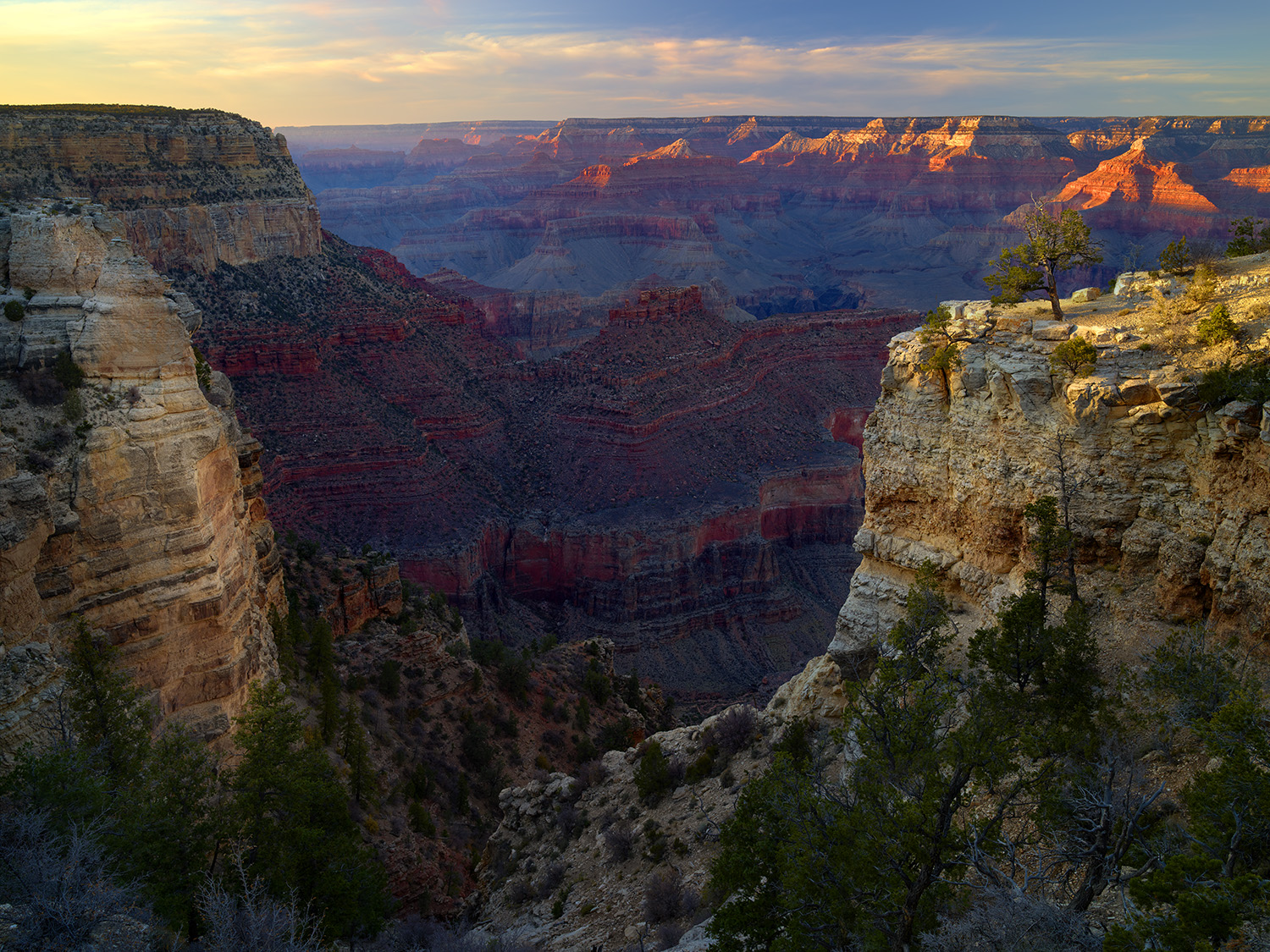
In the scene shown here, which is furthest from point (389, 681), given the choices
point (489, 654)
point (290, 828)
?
point (290, 828)

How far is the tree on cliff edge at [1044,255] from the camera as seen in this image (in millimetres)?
20406

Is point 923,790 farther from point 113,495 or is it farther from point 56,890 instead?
point 113,495

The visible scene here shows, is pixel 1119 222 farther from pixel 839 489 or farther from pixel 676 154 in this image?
pixel 839 489

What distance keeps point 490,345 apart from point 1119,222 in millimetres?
133008

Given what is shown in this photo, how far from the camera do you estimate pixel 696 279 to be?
148625 mm

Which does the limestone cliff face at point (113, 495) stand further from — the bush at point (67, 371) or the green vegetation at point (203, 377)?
the green vegetation at point (203, 377)

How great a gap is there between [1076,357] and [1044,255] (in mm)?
4966

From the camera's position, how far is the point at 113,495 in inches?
658

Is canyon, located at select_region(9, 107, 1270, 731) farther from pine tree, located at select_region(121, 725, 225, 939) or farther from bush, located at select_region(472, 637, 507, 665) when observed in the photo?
pine tree, located at select_region(121, 725, 225, 939)

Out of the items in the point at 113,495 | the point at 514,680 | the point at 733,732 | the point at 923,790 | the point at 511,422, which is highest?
the point at 113,495

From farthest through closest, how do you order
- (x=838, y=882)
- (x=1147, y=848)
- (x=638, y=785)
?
(x=638, y=785) < (x=838, y=882) < (x=1147, y=848)

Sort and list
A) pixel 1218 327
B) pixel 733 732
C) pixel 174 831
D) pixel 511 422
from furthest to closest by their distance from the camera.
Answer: pixel 511 422
pixel 733 732
pixel 1218 327
pixel 174 831

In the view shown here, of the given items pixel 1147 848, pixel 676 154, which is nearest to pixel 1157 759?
pixel 1147 848

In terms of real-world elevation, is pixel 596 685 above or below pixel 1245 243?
below
